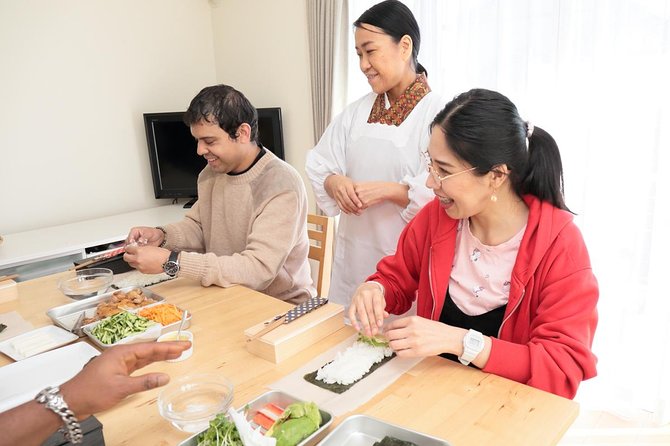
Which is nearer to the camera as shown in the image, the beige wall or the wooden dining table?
the wooden dining table

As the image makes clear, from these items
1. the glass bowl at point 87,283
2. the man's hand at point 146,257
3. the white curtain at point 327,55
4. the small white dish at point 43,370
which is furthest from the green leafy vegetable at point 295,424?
the white curtain at point 327,55

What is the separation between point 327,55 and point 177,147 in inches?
57.6

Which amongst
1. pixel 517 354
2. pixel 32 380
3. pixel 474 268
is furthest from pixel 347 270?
pixel 32 380

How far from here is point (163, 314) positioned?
1538 mm

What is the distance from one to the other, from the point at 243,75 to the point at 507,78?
2368 millimetres

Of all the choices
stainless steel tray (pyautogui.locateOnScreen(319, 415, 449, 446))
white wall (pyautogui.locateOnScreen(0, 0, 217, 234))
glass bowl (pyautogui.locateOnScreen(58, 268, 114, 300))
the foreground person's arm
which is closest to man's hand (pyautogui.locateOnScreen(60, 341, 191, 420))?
the foreground person's arm

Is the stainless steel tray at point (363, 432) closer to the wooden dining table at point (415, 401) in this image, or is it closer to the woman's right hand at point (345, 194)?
the wooden dining table at point (415, 401)

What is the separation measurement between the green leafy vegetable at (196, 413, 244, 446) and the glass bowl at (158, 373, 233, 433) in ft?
0.27

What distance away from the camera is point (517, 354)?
1.18 m

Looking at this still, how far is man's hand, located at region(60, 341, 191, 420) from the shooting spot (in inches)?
33.5

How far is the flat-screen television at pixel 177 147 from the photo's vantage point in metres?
3.89

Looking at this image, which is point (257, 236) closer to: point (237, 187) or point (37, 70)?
point (237, 187)

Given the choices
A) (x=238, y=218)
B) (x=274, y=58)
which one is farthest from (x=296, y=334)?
(x=274, y=58)

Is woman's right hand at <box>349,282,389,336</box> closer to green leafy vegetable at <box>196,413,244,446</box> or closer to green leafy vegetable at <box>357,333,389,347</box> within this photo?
green leafy vegetable at <box>357,333,389,347</box>
